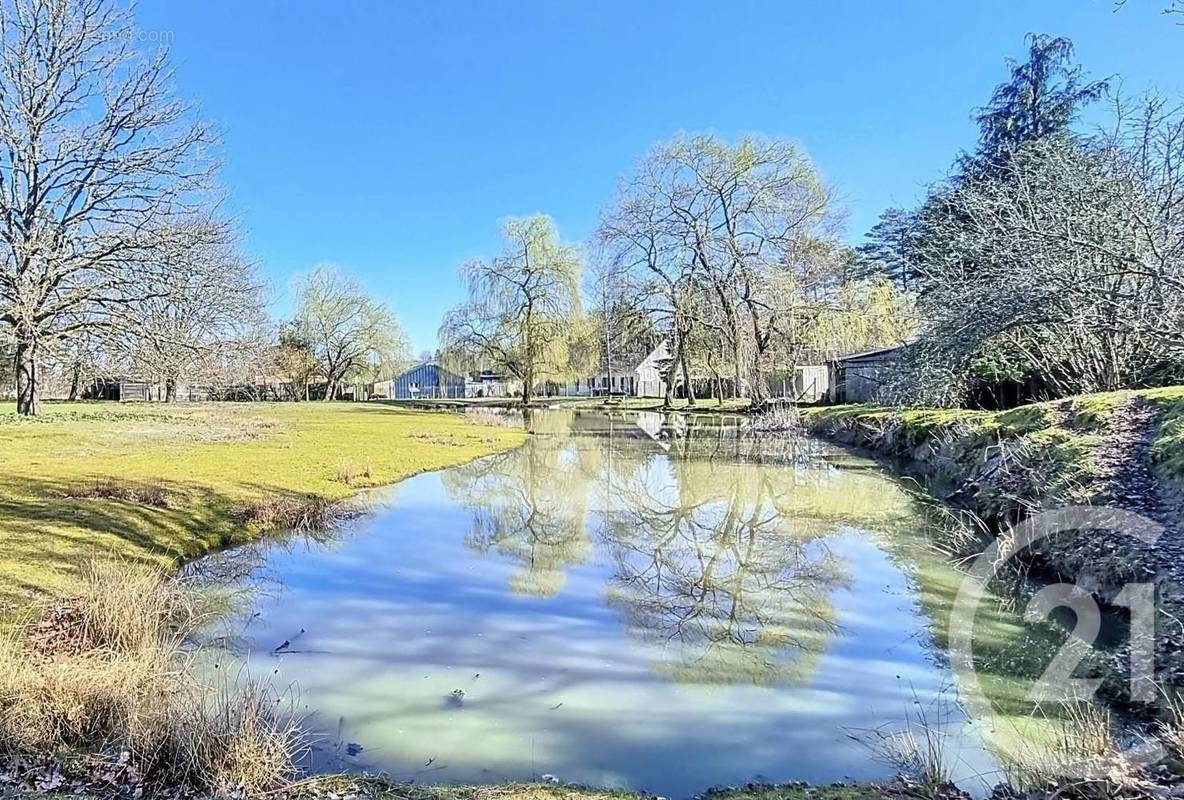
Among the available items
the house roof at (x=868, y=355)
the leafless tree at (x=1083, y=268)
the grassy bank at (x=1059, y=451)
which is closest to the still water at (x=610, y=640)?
the grassy bank at (x=1059, y=451)

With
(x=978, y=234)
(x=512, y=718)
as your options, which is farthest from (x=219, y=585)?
(x=978, y=234)

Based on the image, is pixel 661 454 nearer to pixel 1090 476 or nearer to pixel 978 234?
pixel 978 234

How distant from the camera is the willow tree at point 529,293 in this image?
114ft

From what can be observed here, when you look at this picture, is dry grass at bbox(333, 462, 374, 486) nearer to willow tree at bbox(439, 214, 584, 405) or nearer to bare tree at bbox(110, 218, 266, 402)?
bare tree at bbox(110, 218, 266, 402)

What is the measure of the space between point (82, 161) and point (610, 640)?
17.5 metres

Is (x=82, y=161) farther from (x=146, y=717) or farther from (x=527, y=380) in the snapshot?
(x=527, y=380)

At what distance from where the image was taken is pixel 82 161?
15.1 meters

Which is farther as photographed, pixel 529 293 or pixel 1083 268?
pixel 529 293

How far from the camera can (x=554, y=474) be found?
13.1m

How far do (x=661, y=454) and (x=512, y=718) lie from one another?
1207 centimetres

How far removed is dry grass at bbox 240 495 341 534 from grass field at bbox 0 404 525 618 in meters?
0.22

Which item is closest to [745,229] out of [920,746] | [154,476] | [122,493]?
[154,476]

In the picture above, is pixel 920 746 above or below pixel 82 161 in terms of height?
below

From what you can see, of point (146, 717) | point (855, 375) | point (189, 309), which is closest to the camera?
point (146, 717)
